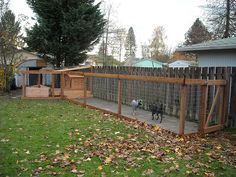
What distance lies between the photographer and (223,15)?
84.7 ft

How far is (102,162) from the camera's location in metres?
5.52

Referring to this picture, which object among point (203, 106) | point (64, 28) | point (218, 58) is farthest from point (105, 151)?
point (64, 28)

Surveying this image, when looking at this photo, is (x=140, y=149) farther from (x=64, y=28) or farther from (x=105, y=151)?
(x=64, y=28)

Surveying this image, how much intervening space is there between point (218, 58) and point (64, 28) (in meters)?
11.2

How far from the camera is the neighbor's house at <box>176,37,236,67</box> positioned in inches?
470

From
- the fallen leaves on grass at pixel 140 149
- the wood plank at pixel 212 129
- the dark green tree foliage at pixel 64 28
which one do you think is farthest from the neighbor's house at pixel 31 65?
the wood plank at pixel 212 129

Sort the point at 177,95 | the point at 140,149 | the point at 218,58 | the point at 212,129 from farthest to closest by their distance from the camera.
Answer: the point at 218,58
the point at 177,95
the point at 212,129
the point at 140,149

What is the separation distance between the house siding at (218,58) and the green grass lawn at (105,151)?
5.14 metres

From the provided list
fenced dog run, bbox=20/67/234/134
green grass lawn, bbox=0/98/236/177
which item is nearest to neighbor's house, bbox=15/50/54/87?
fenced dog run, bbox=20/67/234/134

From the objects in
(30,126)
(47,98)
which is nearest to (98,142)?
(30,126)

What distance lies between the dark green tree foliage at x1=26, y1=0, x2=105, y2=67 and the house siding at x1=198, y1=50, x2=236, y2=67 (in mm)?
9449

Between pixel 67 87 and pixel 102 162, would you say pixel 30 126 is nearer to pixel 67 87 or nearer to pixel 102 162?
pixel 102 162

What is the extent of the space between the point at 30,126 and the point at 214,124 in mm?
5350

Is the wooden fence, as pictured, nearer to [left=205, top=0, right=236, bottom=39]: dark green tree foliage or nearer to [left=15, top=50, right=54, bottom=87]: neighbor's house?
[left=15, top=50, right=54, bottom=87]: neighbor's house
